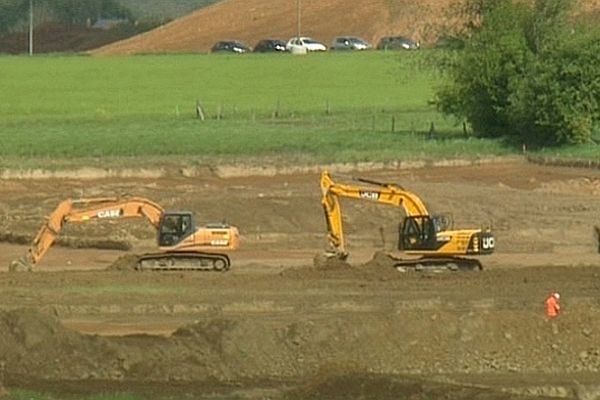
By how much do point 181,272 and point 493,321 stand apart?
9.27 meters

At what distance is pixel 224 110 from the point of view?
7212cm

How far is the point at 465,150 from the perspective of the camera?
53219 mm

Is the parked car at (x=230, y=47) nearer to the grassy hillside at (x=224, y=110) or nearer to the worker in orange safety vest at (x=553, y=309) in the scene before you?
the grassy hillside at (x=224, y=110)

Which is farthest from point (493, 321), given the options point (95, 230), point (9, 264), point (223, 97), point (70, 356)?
point (223, 97)

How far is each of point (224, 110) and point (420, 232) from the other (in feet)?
142

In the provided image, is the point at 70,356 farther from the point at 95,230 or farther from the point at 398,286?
the point at 95,230

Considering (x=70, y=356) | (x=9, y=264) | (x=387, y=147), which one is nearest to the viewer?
(x=70, y=356)

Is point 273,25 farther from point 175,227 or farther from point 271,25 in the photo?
point 175,227

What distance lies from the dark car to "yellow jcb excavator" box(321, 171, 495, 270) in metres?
88.8

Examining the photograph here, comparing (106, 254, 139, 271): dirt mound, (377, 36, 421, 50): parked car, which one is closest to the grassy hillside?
→ (377, 36, 421, 50): parked car

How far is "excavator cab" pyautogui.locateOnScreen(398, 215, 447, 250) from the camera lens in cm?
2948

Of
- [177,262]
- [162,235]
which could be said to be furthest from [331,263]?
[162,235]

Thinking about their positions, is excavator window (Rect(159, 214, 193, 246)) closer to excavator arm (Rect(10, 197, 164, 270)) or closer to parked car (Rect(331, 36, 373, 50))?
excavator arm (Rect(10, 197, 164, 270))

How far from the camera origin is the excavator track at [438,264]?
29953 millimetres
